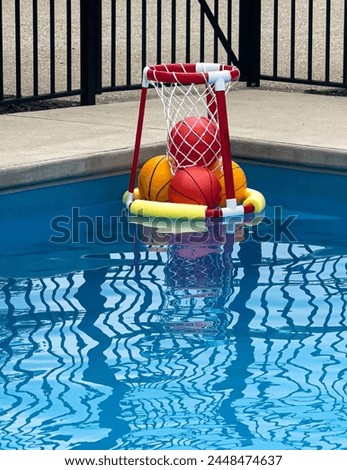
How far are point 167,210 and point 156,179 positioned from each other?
281mm

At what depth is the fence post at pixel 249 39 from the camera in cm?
1266

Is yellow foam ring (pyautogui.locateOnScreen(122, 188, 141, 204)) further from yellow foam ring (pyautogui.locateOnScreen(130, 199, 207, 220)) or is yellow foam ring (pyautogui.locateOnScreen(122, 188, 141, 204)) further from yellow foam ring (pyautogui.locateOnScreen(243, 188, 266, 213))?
yellow foam ring (pyautogui.locateOnScreen(243, 188, 266, 213))

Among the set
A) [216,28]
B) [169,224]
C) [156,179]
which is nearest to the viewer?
[169,224]

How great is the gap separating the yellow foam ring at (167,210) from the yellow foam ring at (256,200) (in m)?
0.42

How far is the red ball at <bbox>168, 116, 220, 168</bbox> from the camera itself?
8.55m

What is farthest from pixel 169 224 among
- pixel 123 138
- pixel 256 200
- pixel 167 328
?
pixel 167 328

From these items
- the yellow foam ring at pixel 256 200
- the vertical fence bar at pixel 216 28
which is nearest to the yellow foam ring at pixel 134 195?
Answer: the yellow foam ring at pixel 256 200

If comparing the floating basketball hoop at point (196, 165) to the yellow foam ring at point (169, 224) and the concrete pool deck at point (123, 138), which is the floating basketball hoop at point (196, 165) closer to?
the yellow foam ring at point (169, 224)

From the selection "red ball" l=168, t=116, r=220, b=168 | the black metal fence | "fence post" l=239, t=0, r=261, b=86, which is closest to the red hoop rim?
"red ball" l=168, t=116, r=220, b=168

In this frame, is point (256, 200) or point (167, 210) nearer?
point (167, 210)

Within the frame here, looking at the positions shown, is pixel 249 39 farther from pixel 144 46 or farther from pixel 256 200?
pixel 256 200

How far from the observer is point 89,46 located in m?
11.5

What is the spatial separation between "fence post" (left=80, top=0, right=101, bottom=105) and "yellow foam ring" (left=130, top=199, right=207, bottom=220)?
3.16 metres
